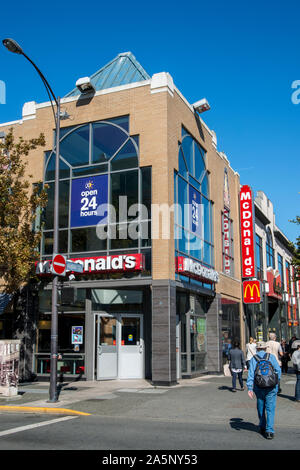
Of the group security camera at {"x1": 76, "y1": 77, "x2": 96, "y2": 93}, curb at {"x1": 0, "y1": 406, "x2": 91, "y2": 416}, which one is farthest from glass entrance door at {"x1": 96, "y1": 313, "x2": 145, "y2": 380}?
security camera at {"x1": 76, "y1": 77, "x2": 96, "y2": 93}

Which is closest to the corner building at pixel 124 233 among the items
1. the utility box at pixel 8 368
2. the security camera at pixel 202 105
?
the security camera at pixel 202 105

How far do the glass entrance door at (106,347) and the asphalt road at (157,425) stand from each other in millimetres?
3846

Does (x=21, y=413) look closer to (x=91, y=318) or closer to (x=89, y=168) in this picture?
(x=91, y=318)

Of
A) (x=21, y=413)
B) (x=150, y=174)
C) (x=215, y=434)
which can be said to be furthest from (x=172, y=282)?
(x=215, y=434)

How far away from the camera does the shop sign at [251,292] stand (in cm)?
2811

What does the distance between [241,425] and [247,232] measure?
789 inches

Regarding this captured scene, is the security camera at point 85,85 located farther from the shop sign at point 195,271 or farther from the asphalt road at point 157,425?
the asphalt road at point 157,425

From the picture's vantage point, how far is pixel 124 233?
60.2ft

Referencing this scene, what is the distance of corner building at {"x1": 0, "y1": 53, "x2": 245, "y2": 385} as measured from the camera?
17719 millimetres

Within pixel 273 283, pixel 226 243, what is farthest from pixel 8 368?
pixel 273 283

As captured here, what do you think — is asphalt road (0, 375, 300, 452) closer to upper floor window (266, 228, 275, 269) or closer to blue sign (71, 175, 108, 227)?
blue sign (71, 175, 108, 227)

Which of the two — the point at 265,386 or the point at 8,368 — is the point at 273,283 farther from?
the point at 265,386

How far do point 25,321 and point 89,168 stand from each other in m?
6.78

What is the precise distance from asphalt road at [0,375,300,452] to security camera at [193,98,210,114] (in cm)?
1287
